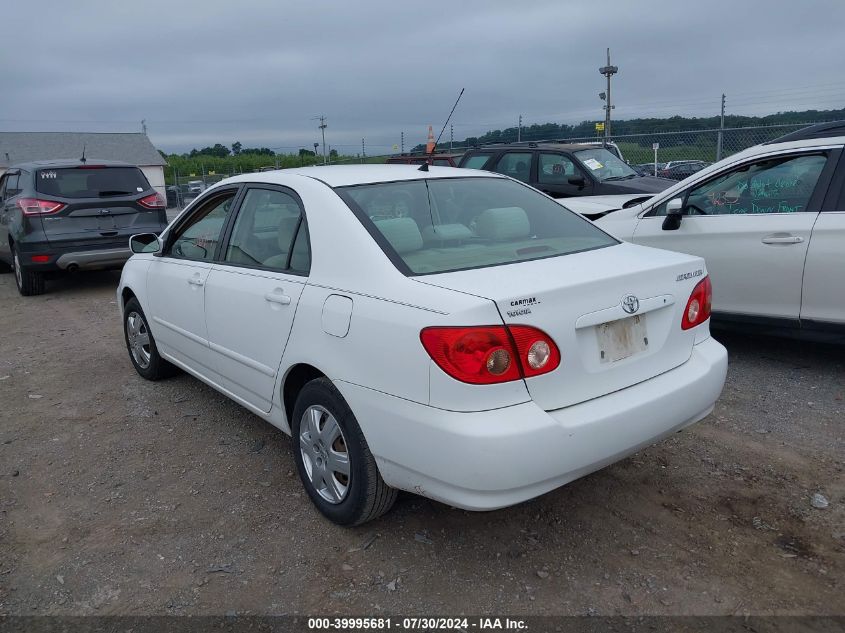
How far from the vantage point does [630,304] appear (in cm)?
288

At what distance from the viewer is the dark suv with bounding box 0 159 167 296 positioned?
356 inches

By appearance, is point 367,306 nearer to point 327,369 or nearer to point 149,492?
point 327,369

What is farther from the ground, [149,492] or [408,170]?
[408,170]

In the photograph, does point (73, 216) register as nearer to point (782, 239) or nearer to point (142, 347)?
point (142, 347)

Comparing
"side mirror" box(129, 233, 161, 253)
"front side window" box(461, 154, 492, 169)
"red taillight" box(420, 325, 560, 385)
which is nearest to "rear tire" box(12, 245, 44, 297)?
"side mirror" box(129, 233, 161, 253)

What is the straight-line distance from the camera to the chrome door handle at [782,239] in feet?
16.2

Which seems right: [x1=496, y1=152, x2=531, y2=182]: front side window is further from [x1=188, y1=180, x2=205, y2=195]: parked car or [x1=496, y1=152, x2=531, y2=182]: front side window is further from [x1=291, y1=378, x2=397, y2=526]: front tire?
[x1=188, y1=180, x2=205, y2=195]: parked car

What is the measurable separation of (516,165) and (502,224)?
7.21 meters

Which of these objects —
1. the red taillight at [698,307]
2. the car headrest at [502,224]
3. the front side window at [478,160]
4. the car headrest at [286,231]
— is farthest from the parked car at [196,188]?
the red taillight at [698,307]

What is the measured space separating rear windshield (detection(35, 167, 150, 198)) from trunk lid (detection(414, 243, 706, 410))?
8.05m

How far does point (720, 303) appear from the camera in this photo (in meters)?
5.41

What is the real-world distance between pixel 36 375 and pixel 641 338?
5.02 meters

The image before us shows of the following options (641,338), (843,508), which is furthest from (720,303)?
(641,338)

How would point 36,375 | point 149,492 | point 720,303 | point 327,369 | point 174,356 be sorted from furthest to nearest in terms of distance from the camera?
point 36,375 → point 720,303 → point 174,356 → point 149,492 → point 327,369
